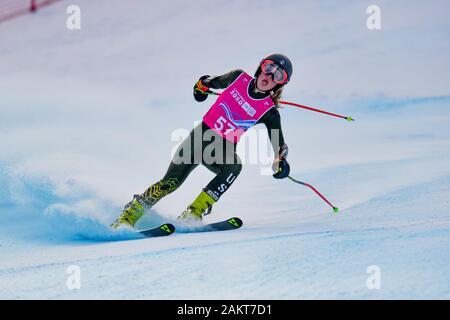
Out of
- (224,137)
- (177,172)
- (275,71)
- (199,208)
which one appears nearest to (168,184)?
(177,172)

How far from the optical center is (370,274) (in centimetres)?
221

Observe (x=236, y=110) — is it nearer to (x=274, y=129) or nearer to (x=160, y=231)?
(x=274, y=129)

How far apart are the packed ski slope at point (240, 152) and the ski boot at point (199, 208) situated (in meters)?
0.11

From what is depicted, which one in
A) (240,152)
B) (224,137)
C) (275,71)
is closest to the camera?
(275,71)

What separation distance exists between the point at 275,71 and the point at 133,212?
0.87 m

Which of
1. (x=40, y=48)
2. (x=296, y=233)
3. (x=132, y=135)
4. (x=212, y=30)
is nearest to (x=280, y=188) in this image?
(x=296, y=233)

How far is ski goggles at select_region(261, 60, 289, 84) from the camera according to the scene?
258cm

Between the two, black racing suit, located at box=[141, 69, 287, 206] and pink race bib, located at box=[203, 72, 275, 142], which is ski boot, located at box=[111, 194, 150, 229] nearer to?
black racing suit, located at box=[141, 69, 287, 206]

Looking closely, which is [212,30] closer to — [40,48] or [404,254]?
[40,48]

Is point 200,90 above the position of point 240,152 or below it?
above

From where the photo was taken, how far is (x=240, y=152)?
335 cm

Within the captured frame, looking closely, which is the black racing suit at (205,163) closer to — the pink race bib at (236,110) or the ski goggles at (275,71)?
the pink race bib at (236,110)

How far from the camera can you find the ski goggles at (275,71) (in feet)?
8.47

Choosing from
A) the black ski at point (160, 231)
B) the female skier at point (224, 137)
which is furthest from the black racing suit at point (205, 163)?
the black ski at point (160, 231)
